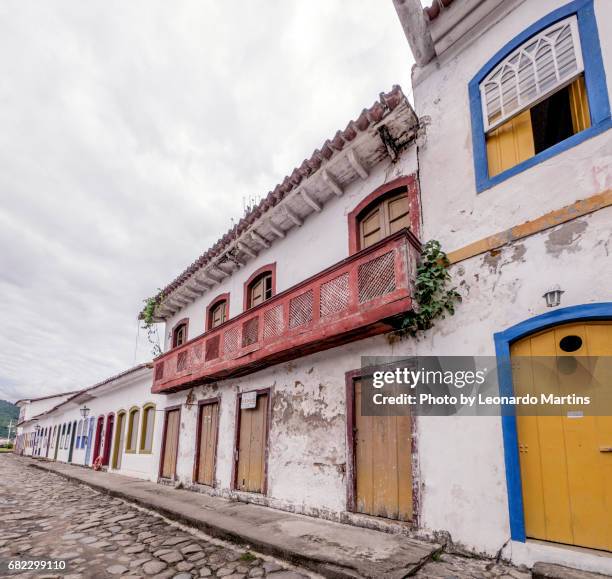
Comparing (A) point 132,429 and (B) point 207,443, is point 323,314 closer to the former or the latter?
(B) point 207,443

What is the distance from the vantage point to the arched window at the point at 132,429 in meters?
14.1

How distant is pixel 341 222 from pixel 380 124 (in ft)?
6.08

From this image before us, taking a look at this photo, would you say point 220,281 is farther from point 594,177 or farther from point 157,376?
point 594,177

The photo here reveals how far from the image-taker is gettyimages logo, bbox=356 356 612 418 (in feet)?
12.2

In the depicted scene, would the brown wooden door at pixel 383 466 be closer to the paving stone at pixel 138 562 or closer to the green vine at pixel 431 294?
the green vine at pixel 431 294

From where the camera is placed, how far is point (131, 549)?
16.4ft

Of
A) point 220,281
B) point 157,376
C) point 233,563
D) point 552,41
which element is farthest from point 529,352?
point 157,376

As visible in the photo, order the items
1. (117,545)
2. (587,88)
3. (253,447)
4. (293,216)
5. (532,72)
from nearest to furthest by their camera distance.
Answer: (587,88), (532,72), (117,545), (253,447), (293,216)

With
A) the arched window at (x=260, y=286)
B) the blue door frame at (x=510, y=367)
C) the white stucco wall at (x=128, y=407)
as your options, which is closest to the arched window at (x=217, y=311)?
the arched window at (x=260, y=286)

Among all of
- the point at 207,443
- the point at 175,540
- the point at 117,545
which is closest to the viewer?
the point at 117,545

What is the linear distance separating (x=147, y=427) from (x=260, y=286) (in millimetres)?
7576

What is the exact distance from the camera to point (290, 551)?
4262 millimetres

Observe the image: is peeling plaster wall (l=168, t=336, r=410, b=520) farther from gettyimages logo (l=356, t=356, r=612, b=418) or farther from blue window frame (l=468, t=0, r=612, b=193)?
blue window frame (l=468, t=0, r=612, b=193)

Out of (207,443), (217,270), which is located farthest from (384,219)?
(207,443)
